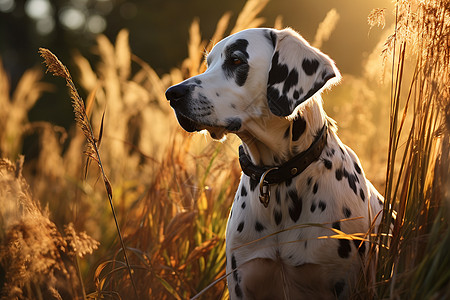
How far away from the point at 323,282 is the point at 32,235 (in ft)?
4.70

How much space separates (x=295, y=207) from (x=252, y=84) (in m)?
0.70

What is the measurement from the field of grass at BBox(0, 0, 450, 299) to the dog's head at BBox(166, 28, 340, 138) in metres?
0.39

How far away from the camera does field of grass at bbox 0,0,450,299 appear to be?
2.16 meters

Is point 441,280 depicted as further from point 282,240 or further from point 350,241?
point 282,240

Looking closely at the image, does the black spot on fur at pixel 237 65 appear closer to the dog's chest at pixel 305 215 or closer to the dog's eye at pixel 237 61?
the dog's eye at pixel 237 61

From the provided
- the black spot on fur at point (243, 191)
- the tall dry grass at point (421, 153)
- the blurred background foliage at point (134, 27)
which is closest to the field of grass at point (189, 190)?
the tall dry grass at point (421, 153)

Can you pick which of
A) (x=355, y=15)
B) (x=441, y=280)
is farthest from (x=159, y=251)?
(x=355, y=15)

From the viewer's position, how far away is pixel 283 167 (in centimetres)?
284

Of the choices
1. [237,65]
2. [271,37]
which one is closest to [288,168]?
[237,65]

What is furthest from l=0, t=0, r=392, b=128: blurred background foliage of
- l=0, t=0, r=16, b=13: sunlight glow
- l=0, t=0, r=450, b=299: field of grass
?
l=0, t=0, r=450, b=299: field of grass

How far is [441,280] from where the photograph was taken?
6.07 feet

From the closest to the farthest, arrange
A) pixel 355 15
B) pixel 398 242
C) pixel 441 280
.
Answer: pixel 441 280 < pixel 398 242 < pixel 355 15

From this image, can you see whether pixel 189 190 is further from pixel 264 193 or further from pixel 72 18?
pixel 72 18

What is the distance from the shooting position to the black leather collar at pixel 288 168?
9.19 feet
